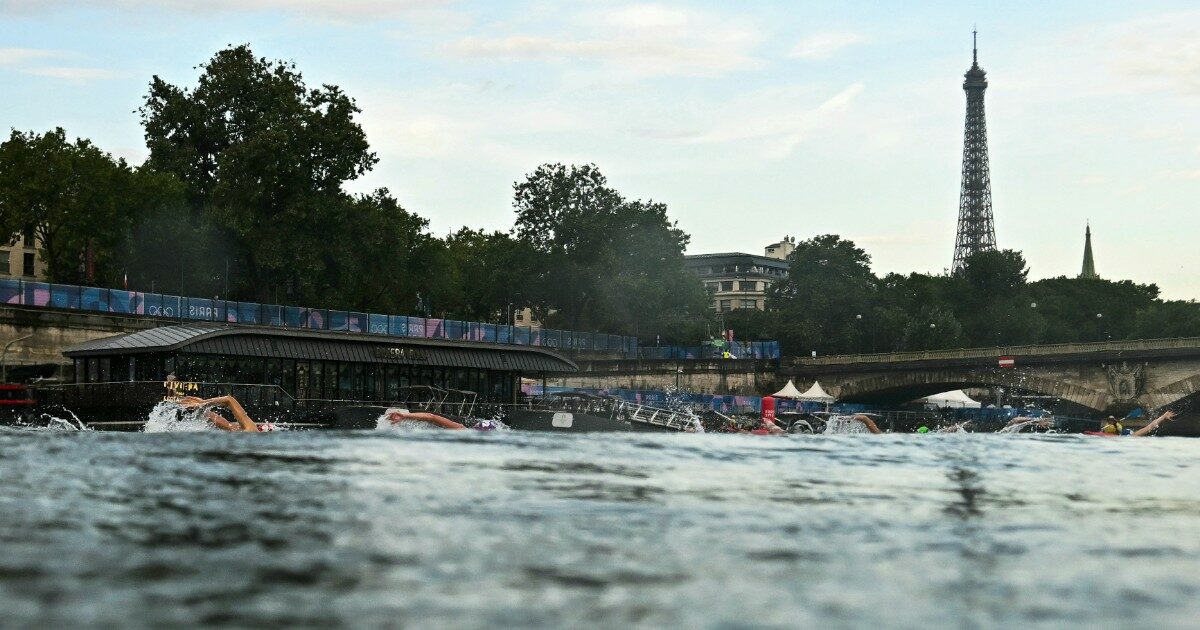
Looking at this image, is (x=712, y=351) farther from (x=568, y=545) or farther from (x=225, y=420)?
(x=568, y=545)

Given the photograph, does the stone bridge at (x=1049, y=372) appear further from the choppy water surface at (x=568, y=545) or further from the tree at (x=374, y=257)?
the choppy water surface at (x=568, y=545)

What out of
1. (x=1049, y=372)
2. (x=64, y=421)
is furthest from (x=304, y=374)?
(x=1049, y=372)

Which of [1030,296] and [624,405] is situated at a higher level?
[1030,296]

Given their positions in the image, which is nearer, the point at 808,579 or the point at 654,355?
the point at 808,579

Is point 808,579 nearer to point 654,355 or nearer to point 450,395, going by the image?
point 450,395

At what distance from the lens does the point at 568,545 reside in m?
13.4

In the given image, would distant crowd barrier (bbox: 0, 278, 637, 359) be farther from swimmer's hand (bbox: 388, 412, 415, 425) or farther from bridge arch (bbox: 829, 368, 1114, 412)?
bridge arch (bbox: 829, 368, 1114, 412)

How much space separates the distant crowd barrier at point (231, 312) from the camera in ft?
228

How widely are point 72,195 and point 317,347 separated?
29.7 m

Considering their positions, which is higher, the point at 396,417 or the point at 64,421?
the point at 396,417

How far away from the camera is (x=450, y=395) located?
66.2m

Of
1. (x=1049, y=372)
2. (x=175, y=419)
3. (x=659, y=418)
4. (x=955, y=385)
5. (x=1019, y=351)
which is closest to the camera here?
(x=175, y=419)

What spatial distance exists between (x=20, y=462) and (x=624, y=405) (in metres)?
48.4

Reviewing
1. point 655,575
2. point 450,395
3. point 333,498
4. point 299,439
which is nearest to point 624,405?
point 450,395
